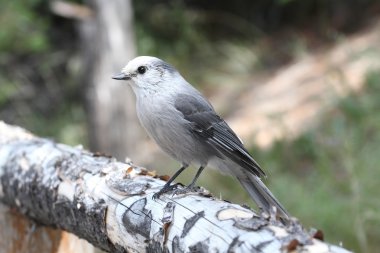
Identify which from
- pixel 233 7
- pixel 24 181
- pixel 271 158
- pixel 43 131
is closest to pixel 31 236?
pixel 24 181

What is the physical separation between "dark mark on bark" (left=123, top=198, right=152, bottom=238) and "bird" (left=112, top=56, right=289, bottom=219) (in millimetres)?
586

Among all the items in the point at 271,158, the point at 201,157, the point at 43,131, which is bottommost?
the point at 201,157

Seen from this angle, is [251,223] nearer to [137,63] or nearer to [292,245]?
[292,245]

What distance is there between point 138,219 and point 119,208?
5.7 inches

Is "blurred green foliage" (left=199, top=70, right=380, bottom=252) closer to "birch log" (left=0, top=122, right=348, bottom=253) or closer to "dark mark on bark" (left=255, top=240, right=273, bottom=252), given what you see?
"birch log" (left=0, top=122, right=348, bottom=253)

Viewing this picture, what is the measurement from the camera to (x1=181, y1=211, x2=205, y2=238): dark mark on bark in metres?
2.46

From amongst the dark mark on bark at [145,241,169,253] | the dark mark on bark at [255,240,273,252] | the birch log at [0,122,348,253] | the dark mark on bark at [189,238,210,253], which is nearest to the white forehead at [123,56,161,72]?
the birch log at [0,122,348,253]

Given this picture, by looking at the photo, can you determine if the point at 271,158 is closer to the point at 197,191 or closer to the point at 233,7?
the point at 197,191

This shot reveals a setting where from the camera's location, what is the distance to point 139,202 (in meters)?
2.83

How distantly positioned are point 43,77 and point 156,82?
31.8ft

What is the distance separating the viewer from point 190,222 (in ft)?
8.17

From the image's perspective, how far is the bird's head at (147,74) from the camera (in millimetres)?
3579

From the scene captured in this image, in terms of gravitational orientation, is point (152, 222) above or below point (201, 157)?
below

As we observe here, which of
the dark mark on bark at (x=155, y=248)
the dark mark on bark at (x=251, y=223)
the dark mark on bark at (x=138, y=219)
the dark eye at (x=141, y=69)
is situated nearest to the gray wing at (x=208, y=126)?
the dark eye at (x=141, y=69)
